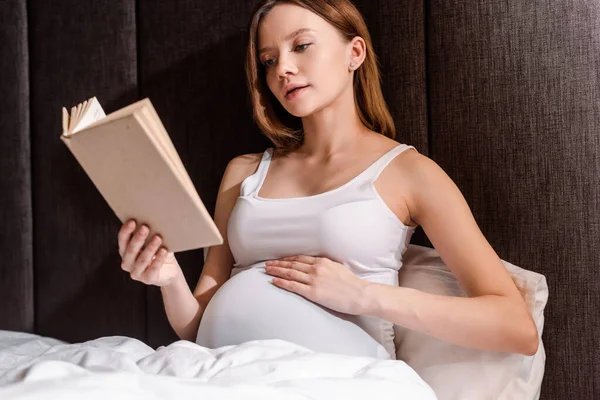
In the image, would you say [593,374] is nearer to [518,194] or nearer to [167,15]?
[518,194]

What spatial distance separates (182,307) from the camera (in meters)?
1.33

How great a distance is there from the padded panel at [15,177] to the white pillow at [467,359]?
1.10 meters

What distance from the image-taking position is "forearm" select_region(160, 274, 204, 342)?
4.30ft

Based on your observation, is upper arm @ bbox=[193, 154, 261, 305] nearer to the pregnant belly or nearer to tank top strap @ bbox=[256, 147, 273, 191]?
tank top strap @ bbox=[256, 147, 273, 191]

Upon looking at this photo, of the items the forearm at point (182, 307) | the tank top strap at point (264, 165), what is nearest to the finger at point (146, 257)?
the forearm at point (182, 307)

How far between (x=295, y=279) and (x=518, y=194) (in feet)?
1.70

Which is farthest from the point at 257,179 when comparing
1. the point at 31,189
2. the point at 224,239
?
the point at 31,189

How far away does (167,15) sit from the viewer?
170 cm

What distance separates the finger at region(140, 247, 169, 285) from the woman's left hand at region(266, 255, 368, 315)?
22cm

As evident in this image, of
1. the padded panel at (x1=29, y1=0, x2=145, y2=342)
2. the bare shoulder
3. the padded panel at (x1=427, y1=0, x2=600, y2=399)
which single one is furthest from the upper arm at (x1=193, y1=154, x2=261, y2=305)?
the padded panel at (x1=427, y1=0, x2=600, y2=399)

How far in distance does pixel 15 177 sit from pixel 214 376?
1171 millimetres

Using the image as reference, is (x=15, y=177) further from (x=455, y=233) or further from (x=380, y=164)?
(x=455, y=233)

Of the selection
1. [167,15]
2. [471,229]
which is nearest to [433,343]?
[471,229]

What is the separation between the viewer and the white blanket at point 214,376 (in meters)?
0.78
